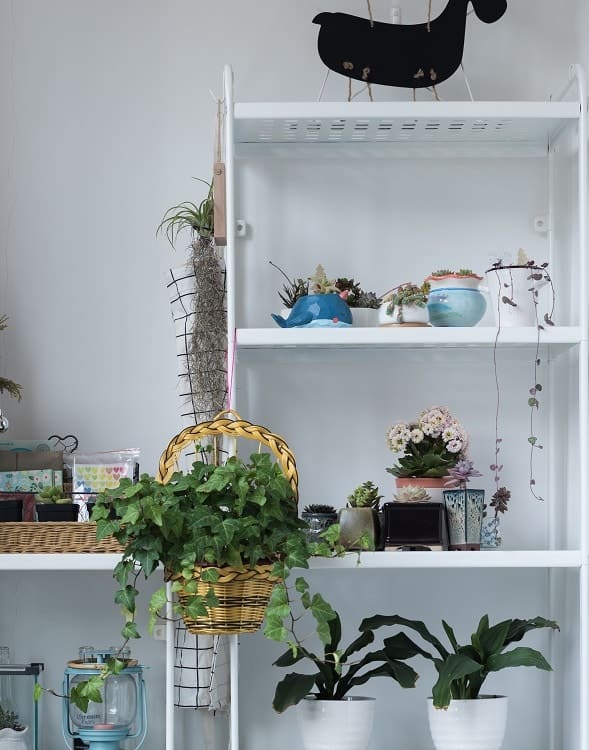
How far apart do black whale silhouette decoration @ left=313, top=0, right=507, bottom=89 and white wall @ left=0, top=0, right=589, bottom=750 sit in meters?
0.21

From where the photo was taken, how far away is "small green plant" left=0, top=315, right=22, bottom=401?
2.38 meters

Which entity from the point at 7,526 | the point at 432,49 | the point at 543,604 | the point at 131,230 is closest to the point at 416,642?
the point at 543,604

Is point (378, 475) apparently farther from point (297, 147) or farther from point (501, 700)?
point (297, 147)

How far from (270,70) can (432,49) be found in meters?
0.41

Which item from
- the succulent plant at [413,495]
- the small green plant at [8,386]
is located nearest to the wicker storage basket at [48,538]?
the small green plant at [8,386]

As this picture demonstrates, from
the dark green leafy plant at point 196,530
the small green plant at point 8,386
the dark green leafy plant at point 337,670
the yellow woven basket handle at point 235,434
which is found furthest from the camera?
the small green plant at point 8,386

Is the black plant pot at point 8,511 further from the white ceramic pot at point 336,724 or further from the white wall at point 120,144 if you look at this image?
the white ceramic pot at point 336,724

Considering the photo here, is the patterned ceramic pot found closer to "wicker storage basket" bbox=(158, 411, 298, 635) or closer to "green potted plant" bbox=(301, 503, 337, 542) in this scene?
"green potted plant" bbox=(301, 503, 337, 542)

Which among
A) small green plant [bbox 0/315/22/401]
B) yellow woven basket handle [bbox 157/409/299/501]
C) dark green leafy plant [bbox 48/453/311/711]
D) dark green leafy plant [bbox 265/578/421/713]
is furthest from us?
small green plant [bbox 0/315/22/401]

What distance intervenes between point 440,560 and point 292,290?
75 cm

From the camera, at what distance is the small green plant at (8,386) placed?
7.80 ft

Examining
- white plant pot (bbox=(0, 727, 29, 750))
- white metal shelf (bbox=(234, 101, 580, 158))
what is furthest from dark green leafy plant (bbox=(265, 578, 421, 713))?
white metal shelf (bbox=(234, 101, 580, 158))

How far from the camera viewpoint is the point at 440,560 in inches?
84.7

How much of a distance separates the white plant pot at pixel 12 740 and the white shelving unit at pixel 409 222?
0.49 meters
